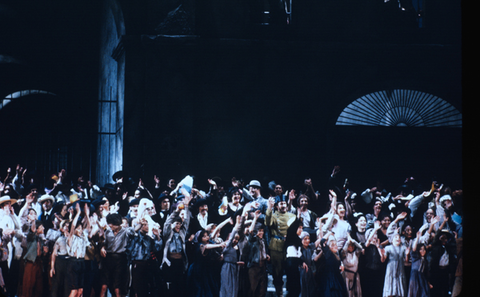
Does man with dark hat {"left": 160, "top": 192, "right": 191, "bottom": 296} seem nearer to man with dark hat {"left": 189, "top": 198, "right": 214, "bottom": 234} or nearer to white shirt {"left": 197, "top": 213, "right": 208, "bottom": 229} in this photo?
man with dark hat {"left": 189, "top": 198, "right": 214, "bottom": 234}

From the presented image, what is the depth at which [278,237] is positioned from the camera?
9164 millimetres

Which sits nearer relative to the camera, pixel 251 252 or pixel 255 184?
pixel 251 252

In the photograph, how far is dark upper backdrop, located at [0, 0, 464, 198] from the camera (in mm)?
11500

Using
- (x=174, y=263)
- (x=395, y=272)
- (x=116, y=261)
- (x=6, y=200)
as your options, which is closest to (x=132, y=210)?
(x=116, y=261)

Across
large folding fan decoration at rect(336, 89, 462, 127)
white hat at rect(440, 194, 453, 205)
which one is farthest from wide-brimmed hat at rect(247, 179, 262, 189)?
white hat at rect(440, 194, 453, 205)

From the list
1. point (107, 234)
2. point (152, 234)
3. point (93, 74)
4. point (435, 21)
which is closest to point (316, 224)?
point (152, 234)

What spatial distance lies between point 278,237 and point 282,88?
369 centimetres

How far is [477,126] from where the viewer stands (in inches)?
439

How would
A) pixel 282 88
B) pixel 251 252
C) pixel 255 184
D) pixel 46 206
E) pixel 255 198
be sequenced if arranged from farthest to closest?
pixel 282 88 < pixel 255 184 < pixel 255 198 < pixel 46 206 < pixel 251 252

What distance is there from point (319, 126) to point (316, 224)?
302 centimetres

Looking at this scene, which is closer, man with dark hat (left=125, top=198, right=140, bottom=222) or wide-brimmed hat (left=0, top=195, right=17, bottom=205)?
man with dark hat (left=125, top=198, right=140, bottom=222)

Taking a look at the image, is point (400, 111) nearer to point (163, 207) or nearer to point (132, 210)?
point (163, 207)

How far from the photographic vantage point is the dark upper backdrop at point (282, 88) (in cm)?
1150

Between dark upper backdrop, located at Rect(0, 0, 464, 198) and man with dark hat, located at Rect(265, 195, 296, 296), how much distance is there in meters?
2.34
